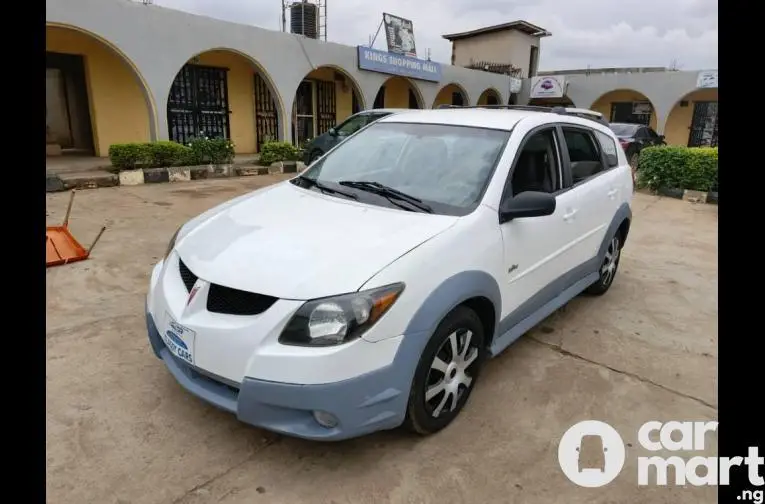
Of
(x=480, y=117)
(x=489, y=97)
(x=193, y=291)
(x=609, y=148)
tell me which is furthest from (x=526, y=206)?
(x=489, y=97)

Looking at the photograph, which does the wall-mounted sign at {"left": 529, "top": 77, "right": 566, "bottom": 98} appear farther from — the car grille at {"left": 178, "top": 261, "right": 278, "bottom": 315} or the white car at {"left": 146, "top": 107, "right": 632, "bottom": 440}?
the car grille at {"left": 178, "top": 261, "right": 278, "bottom": 315}

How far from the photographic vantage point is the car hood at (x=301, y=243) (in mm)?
2066

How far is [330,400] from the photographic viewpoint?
198 centimetres

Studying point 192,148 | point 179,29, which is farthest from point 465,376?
point 179,29

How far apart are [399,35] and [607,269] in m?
15.3

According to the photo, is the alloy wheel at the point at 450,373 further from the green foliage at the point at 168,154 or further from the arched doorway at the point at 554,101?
the arched doorway at the point at 554,101

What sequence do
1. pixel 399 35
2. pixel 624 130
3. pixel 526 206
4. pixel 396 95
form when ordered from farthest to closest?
1. pixel 396 95
2. pixel 399 35
3. pixel 624 130
4. pixel 526 206

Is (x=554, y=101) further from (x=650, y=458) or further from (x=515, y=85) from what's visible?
(x=650, y=458)

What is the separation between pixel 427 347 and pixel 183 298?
1.16 metres

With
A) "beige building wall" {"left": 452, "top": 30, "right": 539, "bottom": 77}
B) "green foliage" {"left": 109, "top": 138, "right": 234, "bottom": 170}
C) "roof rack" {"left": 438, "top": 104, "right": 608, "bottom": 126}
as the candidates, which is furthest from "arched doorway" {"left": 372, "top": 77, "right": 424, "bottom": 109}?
"roof rack" {"left": 438, "top": 104, "right": 608, "bottom": 126}

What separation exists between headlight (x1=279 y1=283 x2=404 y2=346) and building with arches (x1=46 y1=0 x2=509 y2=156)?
9.29m

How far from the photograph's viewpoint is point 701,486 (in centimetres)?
228

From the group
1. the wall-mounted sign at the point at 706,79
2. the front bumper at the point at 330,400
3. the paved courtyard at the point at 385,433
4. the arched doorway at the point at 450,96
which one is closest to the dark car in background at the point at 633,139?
the wall-mounted sign at the point at 706,79
